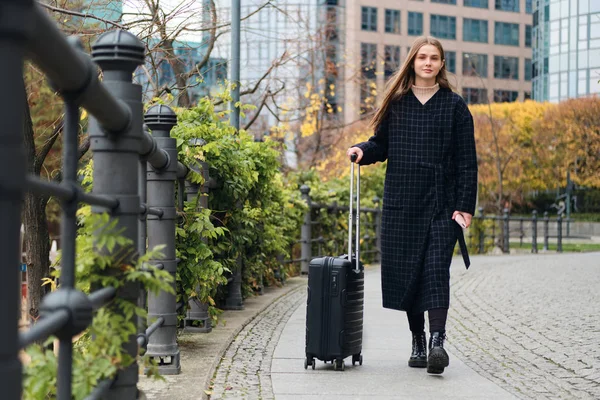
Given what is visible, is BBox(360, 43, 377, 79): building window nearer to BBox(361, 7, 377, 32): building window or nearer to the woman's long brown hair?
the woman's long brown hair

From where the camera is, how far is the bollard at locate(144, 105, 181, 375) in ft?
15.8

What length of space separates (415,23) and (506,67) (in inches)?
360

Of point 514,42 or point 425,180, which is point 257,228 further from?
point 514,42

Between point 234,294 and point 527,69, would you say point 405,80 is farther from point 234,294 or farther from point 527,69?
point 527,69

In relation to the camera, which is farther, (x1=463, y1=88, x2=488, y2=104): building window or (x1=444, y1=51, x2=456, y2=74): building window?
(x1=444, y1=51, x2=456, y2=74): building window

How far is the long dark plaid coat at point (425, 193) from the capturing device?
18.0 ft

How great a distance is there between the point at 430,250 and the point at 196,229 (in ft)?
4.59

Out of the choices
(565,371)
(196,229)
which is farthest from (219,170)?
(565,371)

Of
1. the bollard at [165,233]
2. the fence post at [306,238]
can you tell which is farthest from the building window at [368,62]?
the bollard at [165,233]

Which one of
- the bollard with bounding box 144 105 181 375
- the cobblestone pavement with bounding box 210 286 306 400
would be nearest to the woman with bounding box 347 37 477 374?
the cobblestone pavement with bounding box 210 286 306 400

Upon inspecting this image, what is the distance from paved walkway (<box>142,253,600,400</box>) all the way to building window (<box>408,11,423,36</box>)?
73225 mm

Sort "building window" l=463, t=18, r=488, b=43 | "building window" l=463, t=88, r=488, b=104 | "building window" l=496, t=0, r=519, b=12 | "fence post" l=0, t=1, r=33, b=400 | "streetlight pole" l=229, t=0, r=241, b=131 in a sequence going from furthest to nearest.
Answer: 1. "building window" l=463, t=18, r=488, b=43
2. "building window" l=496, t=0, r=519, b=12
3. "building window" l=463, t=88, r=488, b=104
4. "streetlight pole" l=229, t=0, r=241, b=131
5. "fence post" l=0, t=1, r=33, b=400

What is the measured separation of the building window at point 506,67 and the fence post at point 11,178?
83173 millimetres

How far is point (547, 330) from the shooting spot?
785 cm
